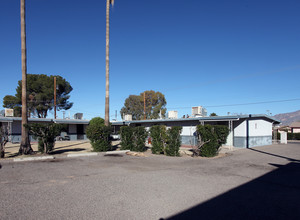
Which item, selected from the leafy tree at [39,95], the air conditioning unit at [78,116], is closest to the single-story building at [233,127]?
the air conditioning unit at [78,116]

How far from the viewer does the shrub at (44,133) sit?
12414mm

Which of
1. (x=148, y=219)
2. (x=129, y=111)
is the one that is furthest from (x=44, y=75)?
(x=148, y=219)

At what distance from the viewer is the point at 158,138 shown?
14.1 metres

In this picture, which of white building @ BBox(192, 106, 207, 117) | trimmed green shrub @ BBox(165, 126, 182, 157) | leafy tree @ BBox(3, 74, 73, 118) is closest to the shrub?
trimmed green shrub @ BBox(165, 126, 182, 157)

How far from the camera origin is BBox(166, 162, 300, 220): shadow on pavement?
430 cm

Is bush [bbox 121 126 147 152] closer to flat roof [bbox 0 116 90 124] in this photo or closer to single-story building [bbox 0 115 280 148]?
single-story building [bbox 0 115 280 148]

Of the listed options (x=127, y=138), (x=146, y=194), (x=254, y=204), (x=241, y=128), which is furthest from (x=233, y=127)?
(x=146, y=194)

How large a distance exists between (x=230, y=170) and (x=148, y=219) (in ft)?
19.7

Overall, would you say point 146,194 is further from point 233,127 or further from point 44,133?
point 233,127

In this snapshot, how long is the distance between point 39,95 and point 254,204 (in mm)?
39178

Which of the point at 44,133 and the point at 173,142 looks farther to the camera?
the point at 173,142

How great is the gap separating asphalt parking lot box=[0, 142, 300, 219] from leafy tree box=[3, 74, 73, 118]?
33.0 metres

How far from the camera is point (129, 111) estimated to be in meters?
55.7

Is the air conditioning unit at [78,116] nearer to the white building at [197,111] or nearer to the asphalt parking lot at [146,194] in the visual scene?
the white building at [197,111]
